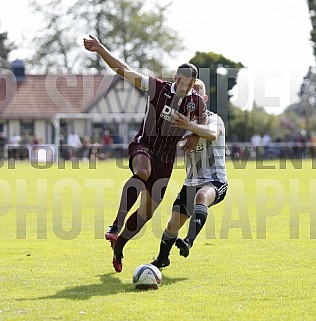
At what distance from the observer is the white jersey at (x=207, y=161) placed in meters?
9.26

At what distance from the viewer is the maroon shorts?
905 cm

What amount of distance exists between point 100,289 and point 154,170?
5.10 ft

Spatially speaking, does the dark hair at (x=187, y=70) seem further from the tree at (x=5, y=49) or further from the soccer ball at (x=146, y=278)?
the tree at (x=5, y=49)

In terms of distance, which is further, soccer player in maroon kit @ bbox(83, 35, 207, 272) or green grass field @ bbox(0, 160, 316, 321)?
soccer player in maroon kit @ bbox(83, 35, 207, 272)

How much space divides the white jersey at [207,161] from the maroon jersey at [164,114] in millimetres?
250

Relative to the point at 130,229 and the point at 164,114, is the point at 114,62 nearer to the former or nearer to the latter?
the point at 164,114

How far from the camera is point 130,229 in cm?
888

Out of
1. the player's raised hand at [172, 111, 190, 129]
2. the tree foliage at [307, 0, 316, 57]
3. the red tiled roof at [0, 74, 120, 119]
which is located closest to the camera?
the player's raised hand at [172, 111, 190, 129]

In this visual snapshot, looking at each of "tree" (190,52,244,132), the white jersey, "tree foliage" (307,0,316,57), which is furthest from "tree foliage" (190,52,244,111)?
the white jersey

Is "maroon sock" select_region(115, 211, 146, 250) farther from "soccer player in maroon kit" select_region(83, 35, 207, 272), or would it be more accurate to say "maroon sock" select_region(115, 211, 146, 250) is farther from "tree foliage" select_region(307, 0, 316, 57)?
"tree foliage" select_region(307, 0, 316, 57)

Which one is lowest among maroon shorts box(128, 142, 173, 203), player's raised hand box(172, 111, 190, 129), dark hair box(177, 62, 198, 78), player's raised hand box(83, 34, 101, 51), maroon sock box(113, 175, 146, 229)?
maroon sock box(113, 175, 146, 229)

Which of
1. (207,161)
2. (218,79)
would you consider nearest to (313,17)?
(218,79)

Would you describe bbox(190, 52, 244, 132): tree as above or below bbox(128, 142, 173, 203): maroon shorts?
above

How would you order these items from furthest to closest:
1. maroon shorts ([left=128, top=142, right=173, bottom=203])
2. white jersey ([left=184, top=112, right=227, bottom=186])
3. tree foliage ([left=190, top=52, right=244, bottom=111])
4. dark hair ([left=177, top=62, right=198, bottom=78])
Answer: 1. tree foliage ([left=190, top=52, right=244, bottom=111])
2. white jersey ([left=184, top=112, right=227, bottom=186])
3. maroon shorts ([left=128, top=142, right=173, bottom=203])
4. dark hair ([left=177, top=62, right=198, bottom=78])
